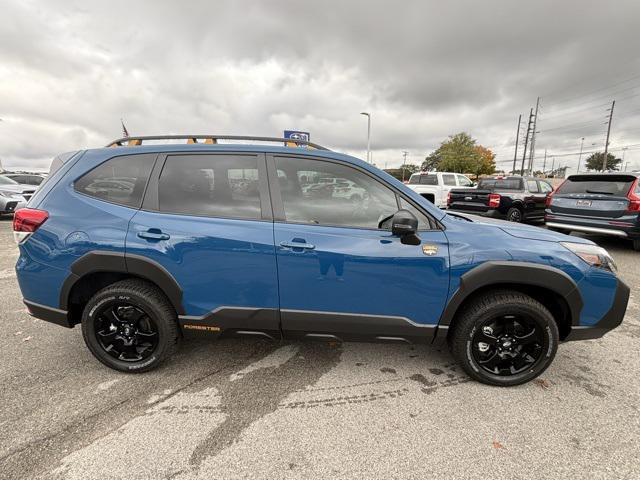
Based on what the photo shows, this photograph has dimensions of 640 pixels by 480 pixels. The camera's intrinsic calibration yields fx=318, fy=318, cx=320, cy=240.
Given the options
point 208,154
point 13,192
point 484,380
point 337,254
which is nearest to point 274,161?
point 208,154

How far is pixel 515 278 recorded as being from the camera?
221cm

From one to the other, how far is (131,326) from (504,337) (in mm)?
2855

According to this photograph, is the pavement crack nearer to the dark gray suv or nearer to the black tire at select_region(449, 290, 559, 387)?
the black tire at select_region(449, 290, 559, 387)

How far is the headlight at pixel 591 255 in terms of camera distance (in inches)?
90.3

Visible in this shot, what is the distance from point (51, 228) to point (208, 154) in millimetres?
1261

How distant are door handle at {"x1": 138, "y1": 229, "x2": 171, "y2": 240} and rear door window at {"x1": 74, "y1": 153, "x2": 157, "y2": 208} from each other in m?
0.24

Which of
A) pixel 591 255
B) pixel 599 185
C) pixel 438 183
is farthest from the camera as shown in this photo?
pixel 438 183

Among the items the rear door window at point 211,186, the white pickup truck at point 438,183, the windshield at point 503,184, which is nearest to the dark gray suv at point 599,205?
the windshield at point 503,184

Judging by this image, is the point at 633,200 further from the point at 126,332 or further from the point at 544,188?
the point at 126,332

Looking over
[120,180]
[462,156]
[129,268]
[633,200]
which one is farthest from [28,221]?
[462,156]

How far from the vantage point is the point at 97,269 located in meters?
2.31

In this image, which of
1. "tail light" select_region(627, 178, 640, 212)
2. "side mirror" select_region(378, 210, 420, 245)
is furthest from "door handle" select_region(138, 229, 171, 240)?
"tail light" select_region(627, 178, 640, 212)

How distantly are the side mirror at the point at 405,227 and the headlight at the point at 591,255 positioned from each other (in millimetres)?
1144

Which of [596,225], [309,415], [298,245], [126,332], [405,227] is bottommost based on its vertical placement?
[309,415]
